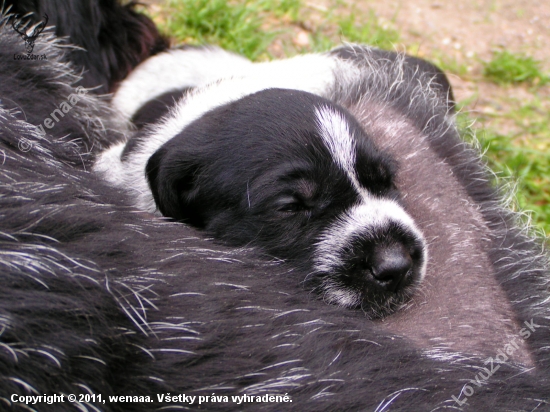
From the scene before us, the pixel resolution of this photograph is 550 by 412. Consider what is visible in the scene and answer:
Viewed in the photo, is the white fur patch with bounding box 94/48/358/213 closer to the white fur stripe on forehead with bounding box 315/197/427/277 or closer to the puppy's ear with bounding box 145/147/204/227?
the puppy's ear with bounding box 145/147/204/227

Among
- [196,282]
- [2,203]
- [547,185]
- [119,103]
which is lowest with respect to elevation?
[547,185]

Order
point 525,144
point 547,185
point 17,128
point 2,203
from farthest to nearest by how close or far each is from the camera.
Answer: point 525,144
point 547,185
point 17,128
point 2,203

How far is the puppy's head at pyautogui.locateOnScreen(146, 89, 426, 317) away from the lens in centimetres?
192

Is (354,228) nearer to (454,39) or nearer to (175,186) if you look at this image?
(175,186)

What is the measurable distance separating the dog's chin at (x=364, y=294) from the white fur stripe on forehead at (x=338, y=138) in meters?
0.32

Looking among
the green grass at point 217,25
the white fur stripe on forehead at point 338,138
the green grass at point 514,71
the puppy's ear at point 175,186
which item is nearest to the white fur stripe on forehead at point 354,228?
the white fur stripe on forehead at point 338,138

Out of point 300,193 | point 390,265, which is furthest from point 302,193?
point 390,265

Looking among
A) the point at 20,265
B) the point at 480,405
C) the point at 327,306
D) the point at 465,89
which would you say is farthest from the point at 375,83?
the point at 465,89

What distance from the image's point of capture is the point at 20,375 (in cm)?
123

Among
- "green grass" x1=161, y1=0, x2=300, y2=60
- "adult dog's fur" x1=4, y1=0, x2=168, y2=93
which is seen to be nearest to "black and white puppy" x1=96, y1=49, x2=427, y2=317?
"adult dog's fur" x1=4, y1=0, x2=168, y2=93

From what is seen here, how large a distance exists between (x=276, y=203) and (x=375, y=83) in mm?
917

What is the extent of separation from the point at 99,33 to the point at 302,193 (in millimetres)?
1495

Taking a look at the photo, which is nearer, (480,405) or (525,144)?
(480,405)

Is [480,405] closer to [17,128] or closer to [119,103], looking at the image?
[17,128]
